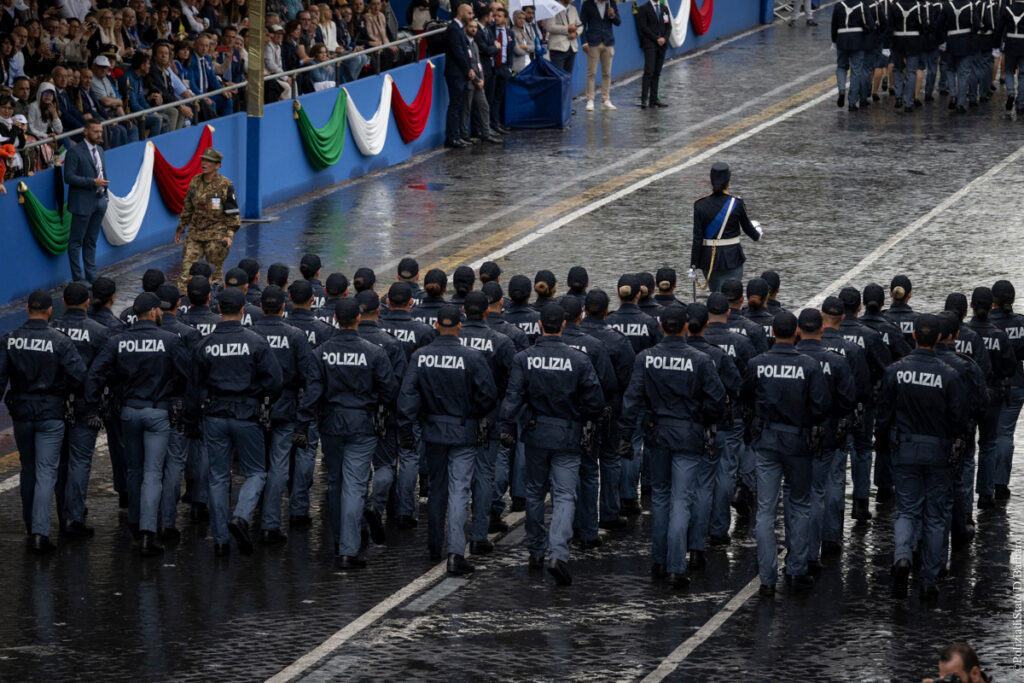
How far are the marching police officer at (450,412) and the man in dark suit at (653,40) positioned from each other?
18323 millimetres

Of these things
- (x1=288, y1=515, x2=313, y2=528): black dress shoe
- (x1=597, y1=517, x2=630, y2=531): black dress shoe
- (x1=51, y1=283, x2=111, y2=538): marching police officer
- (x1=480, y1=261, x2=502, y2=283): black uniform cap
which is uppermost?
(x1=480, y1=261, x2=502, y2=283): black uniform cap

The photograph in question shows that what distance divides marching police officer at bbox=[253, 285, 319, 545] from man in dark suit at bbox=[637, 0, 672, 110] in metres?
18.0

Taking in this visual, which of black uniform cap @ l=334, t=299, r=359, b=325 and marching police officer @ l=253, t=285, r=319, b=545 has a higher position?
black uniform cap @ l=334, t=299, r=359, b=325

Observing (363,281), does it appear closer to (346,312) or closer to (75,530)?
(346,312)

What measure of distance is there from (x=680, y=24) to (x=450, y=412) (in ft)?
80.5

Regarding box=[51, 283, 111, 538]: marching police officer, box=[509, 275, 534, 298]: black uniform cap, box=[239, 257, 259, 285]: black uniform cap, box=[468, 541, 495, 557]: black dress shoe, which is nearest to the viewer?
box=[468, 541, 495, 557]: black dress shoe

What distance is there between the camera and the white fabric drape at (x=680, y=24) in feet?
117

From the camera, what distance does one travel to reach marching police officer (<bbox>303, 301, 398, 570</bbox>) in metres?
12.6

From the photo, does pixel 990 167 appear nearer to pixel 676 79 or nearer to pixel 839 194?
pixel 839 194

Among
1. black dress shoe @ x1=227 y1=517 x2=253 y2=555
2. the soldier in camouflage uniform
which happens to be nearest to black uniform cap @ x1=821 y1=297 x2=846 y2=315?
black dress shoe @ x1=227 y1=517 x2=253 y2=555

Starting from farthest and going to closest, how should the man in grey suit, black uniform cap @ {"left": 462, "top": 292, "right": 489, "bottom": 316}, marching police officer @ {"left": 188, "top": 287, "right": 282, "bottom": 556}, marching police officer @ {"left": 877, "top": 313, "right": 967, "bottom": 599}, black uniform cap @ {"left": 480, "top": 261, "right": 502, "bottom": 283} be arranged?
1. the man in grey suit
2. black uniform cap @ {"left": 480, "top": 261, "right": 502, "bottom": 283}
3. black uniform cap @ {"left": 462, "top": 292, "right": 489, "bottom": 316}
4. marching police officer @ {"left": 188, "top": 287, "right": 282, "bottom": 556}
5. marching police officer @ {"left": 877, "top": 313, "right": 967, "bottom": 599}

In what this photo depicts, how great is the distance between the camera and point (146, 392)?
42.4 feet

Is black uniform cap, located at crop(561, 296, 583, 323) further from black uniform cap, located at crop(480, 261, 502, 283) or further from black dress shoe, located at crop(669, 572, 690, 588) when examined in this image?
black dress shoe, located at crop(669, 572, 690, 588)

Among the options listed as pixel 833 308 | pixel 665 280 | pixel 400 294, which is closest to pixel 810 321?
pixel 833 308
